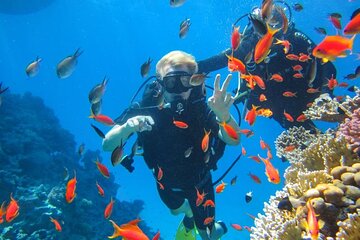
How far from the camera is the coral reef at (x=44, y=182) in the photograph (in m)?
9.59

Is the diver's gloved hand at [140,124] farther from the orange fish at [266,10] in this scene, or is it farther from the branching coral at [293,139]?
the branching coral at [293,139]

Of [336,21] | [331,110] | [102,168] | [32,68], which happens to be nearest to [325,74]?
[331,110]

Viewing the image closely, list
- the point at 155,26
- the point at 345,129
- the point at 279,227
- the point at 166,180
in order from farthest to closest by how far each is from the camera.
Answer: the point at 155,26, the point at 166,180, the point at 345,129, the point at 279,227

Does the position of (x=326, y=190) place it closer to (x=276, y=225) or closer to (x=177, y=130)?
(x=276, y=225)

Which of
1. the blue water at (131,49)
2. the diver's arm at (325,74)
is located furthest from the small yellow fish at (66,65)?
the blue water at (131,49)

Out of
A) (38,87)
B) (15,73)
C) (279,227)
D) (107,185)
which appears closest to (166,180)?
(279,227)

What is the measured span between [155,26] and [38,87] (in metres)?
76.5

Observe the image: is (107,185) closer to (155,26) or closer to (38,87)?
(155,26)

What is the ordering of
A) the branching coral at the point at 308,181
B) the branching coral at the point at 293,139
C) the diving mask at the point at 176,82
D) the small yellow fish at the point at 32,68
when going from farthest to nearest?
the branching coral at the point at 293,139 → the small yellow fish at the point at 32,68 → the diving mask at the point at 176,82 → the branching coral at the point at 308,181

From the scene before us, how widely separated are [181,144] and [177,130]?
269 millimetres

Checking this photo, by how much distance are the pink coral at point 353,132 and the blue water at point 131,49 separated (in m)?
32.5

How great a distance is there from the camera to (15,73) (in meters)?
183

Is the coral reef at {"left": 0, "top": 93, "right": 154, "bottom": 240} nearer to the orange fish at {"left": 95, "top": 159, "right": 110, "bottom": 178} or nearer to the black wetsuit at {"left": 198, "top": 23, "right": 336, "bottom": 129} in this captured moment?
the orange fish at {"left": 95, "top": 159, "right": 110, "bottom": 178}

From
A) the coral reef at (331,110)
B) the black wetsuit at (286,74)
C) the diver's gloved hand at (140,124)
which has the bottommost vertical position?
the diver's gloved hand at (140,124)
